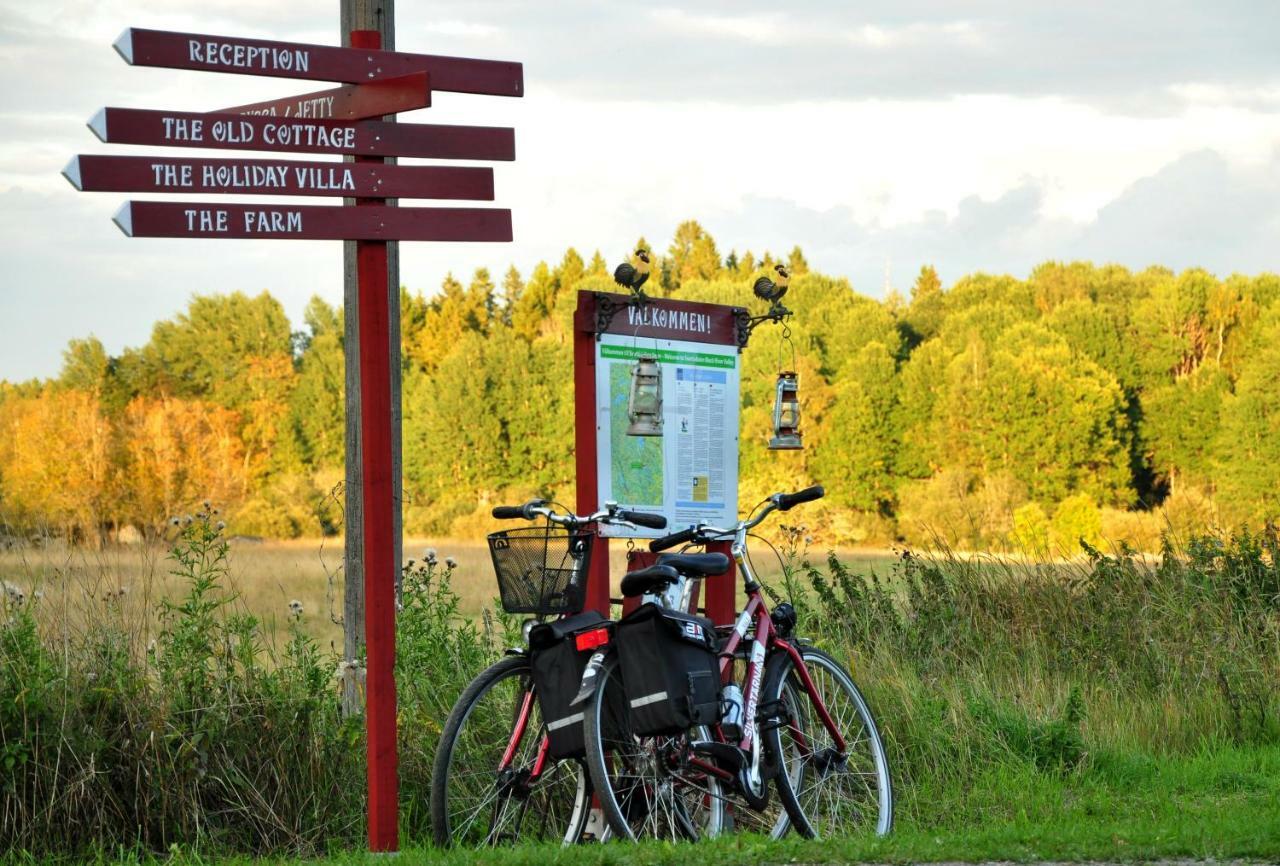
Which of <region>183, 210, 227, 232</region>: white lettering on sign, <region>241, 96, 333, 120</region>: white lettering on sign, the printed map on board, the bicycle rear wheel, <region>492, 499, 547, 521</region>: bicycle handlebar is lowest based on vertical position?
the bicycle rear wheel

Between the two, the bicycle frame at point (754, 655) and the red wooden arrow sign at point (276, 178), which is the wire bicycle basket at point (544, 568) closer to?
the bicycle frame at point (754, 655)

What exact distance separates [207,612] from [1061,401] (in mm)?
52567

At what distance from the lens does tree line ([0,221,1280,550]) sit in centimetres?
5694

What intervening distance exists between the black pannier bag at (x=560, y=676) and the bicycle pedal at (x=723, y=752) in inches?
20.6

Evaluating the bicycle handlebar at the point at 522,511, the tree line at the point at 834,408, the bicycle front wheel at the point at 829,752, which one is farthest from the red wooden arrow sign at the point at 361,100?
the tree line at the point at 834,408

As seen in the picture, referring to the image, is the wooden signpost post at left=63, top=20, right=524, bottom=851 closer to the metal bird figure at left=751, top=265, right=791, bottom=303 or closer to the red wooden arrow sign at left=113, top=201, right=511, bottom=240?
the red wooden arrow sign at left=113, top=201, right=511, bottom=240

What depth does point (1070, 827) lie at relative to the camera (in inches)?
265

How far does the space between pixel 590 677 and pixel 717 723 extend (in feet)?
2.09

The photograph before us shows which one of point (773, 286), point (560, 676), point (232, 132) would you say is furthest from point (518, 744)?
point (773, 286)

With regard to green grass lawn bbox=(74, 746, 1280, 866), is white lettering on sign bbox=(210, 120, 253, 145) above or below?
above

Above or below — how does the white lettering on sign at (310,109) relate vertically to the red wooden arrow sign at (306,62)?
below

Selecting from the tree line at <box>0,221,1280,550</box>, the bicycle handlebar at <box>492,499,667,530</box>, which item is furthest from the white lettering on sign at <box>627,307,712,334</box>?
the tree line at <box>0,221,1280,550</box>

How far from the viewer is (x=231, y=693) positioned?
7125 mm

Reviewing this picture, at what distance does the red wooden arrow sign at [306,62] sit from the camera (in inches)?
243
